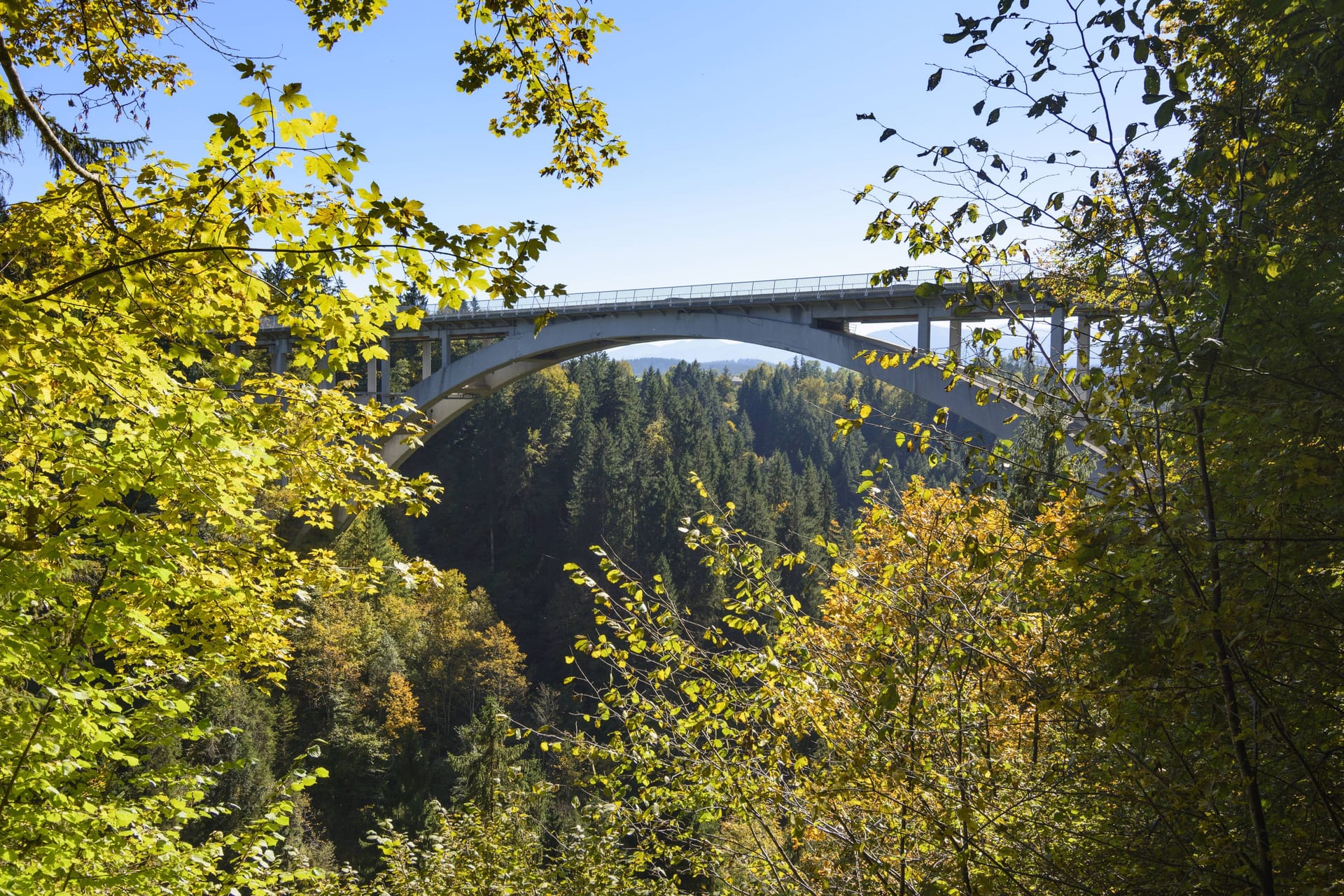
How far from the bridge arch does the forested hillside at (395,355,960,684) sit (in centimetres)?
1462

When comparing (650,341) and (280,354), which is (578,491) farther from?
(650,341)

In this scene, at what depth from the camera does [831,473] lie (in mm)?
80312

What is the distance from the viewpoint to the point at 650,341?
22547mm

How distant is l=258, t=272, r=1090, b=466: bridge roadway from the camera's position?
593 inches

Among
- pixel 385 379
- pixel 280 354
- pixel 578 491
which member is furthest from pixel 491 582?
pixel 385 379

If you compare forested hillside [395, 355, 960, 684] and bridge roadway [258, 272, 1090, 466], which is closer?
bridge roadway [258, 272, 1090, 466]

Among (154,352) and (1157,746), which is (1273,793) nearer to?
(1157,746)

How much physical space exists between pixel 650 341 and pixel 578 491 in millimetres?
25591

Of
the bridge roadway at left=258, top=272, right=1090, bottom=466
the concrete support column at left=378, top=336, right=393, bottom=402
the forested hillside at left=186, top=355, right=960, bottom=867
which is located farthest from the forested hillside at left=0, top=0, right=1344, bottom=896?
the concrete support column at left=378, top=336, right=393, bottom=402

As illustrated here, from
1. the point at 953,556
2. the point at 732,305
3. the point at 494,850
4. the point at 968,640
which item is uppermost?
the point at 732,305

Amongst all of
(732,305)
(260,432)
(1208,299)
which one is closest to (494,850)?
(260,432)

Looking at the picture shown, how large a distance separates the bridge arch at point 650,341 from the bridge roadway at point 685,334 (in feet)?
0.09

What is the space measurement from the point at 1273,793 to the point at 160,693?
552 cm

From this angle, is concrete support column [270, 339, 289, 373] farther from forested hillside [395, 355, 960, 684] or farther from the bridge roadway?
forested hillside [395, 355, 960, 684]
